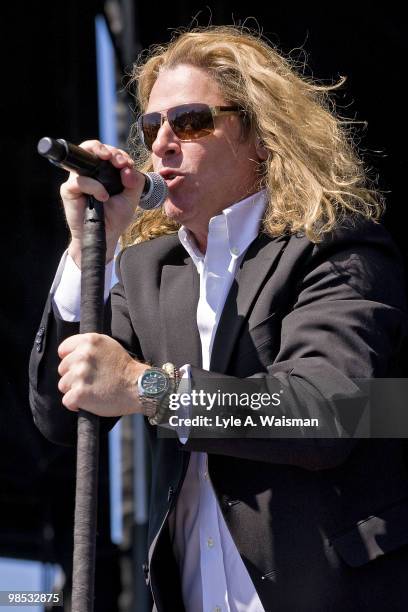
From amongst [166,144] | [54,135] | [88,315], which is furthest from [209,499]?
[54,135]

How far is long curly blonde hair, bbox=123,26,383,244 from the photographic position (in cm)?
238

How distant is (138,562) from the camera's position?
13.5 ft

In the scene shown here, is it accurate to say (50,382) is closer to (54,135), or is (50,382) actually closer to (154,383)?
(154,383)

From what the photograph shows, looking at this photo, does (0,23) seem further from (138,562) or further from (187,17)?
(138,562)

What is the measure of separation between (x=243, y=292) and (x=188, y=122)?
1.48 feet

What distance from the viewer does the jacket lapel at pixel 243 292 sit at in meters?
2.20

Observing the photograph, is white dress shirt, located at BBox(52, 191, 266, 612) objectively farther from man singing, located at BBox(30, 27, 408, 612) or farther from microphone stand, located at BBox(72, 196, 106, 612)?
microphone stand, located at BBox(72, 196, 106, 612)

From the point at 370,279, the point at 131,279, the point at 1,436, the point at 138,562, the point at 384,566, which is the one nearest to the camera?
the point at 384,566

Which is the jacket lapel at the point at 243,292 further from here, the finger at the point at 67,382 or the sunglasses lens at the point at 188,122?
the finger at the point at 67,382

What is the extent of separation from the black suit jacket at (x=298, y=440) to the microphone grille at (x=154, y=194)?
267mm

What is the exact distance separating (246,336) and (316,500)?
0.34 m

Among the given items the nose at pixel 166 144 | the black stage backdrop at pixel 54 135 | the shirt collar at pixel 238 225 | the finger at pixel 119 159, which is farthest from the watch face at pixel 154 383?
the black stage backdrop at pixel 54 135

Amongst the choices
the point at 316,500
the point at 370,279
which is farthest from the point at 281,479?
the point at 370,279

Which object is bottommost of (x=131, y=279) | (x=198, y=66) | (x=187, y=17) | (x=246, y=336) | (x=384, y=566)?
(x=384, y=566)
